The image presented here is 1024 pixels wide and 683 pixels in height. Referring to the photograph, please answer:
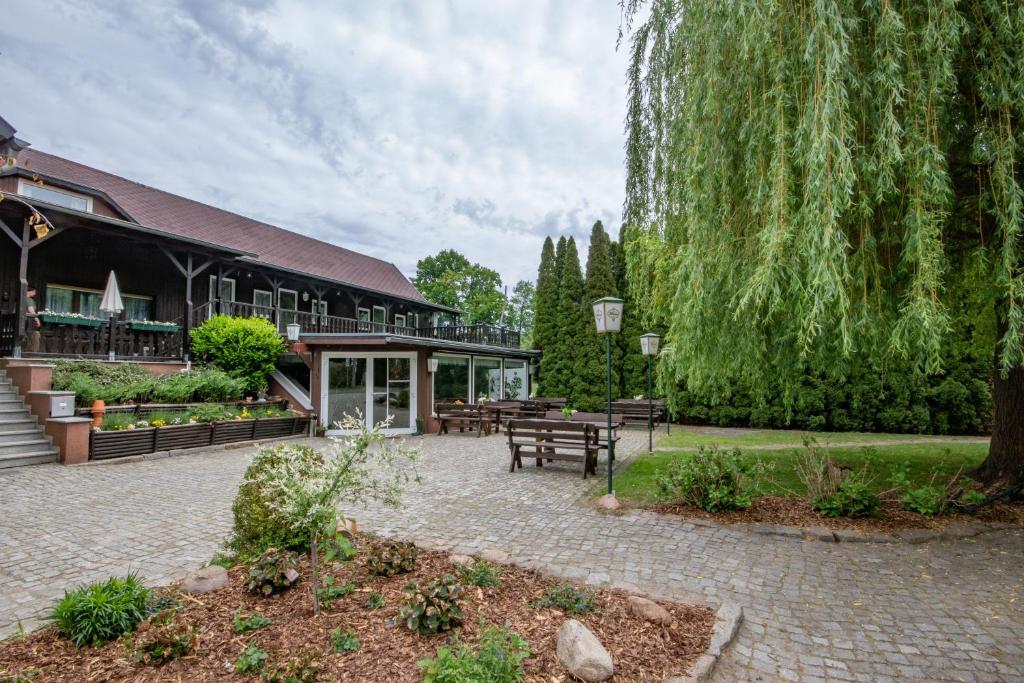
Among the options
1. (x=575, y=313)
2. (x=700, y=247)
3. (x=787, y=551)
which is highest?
(x=575, y=313)

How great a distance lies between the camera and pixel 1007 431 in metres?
6.41

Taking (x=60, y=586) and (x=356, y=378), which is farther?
(x=356, y=378)

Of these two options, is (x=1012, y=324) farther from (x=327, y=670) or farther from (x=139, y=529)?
(x=139, y=529)

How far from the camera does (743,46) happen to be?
4.30 metres

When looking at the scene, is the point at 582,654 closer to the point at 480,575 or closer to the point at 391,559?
the point at 480,575

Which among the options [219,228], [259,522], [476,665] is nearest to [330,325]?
[219,228]

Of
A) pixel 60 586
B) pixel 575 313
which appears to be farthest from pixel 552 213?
pixel 60 586

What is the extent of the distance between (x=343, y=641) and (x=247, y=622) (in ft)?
2.24

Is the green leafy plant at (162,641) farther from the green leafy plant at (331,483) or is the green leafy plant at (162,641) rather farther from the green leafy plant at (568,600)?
the green leafy plant at (568,600)

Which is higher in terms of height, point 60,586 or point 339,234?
point 339,234

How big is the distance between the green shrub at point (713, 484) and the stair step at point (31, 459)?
1071 centimetres

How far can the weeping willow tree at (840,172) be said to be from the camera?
388 centimetres

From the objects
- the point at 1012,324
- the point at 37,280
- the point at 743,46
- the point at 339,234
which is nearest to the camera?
the point at 1012,324

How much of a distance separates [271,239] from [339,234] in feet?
74.8
